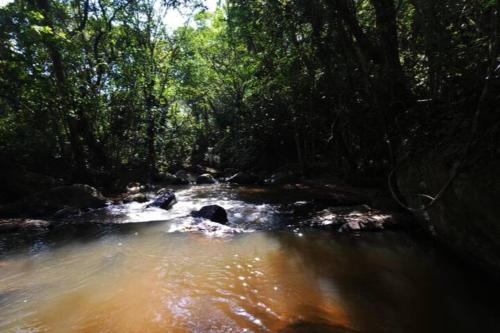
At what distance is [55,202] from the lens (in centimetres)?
1082

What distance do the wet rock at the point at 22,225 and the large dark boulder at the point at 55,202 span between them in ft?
4.25

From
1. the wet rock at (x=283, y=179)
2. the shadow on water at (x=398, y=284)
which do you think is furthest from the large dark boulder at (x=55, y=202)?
the wet rock at (x=283, y=179)

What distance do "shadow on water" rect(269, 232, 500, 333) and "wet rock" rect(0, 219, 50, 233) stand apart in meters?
6.43

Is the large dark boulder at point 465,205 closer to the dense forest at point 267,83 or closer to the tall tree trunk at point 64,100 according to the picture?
the dense forest at point 267,83

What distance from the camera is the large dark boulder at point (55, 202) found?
10.3m

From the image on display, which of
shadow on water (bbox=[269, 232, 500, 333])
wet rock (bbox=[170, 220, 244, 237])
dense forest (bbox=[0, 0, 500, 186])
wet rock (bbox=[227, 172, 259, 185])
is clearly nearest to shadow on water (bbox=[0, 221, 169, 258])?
wet rock (bbox=[170, 220, 244, 237])

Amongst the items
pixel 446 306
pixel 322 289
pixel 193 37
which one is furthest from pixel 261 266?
pixel 193 37

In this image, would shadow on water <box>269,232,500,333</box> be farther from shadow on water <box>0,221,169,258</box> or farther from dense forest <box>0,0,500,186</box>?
shadow on water <box>0,221,169,258</box>

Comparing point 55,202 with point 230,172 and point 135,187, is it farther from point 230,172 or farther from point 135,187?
point 230,172

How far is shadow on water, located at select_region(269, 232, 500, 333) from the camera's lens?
3.82m

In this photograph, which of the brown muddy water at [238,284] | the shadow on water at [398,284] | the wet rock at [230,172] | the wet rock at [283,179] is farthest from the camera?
the wet rock at [230,172]

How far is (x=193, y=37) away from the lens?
2353 cm

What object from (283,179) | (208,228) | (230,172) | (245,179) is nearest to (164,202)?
(208,228)

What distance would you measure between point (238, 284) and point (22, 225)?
22.6 feet
